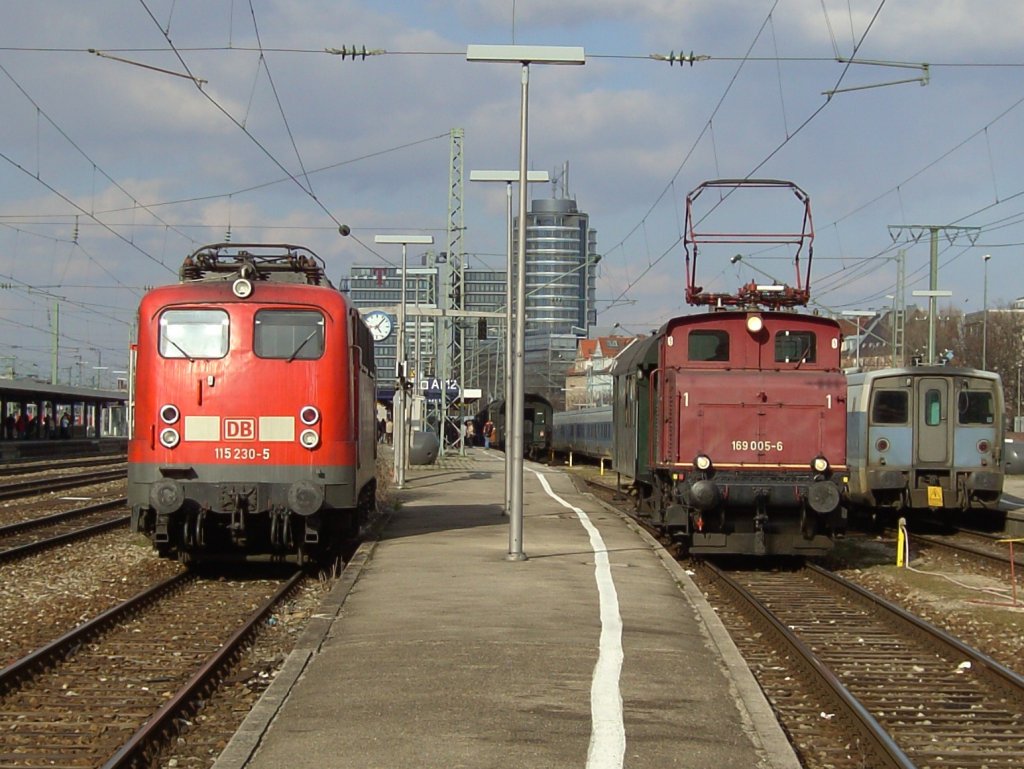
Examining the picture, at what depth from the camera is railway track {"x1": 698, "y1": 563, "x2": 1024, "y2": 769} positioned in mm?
7508

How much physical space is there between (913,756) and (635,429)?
11.3m

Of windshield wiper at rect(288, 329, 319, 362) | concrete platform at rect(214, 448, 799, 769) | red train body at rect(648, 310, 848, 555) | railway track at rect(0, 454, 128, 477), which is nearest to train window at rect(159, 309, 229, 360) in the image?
windshield wiper at rect(288, 329, 319, 362)

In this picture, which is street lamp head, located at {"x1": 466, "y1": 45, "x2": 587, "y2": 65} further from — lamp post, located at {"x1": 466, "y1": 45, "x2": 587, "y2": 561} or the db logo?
the db logo

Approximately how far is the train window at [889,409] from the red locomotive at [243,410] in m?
10.4

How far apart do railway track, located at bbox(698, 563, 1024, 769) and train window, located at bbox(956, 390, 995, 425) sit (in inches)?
326

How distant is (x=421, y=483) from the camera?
3203 centimetres

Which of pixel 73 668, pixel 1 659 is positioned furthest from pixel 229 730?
pixel 1 659

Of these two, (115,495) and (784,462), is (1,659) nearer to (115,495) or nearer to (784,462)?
(784,462)

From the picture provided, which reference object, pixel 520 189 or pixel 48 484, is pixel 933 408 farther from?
pixel 48 484

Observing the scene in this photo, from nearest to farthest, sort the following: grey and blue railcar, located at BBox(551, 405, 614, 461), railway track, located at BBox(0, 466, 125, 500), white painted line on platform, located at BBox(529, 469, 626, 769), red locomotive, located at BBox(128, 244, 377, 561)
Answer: white painted line on platform, located at BBox(529, 469, 626, 769) → red locomotive, located at BBox(128, 244, 377, 561) → railway track, located at BBox(0, 466, 125, 500) → grey and blue railcar, located at BBox(551, 405, 614, 461)

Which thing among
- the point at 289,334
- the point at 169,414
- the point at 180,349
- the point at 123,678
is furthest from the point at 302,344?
the point at 123,678

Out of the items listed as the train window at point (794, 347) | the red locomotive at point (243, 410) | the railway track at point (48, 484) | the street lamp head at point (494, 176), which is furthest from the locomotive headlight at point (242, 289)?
the railway track at point (48, 484)

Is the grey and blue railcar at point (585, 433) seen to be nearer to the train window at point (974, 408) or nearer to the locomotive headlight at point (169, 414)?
the train window at point (974, 408)

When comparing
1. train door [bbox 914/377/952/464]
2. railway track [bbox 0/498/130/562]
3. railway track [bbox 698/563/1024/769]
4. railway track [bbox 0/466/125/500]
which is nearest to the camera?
railway track [bbox 698/563/1024/769]
